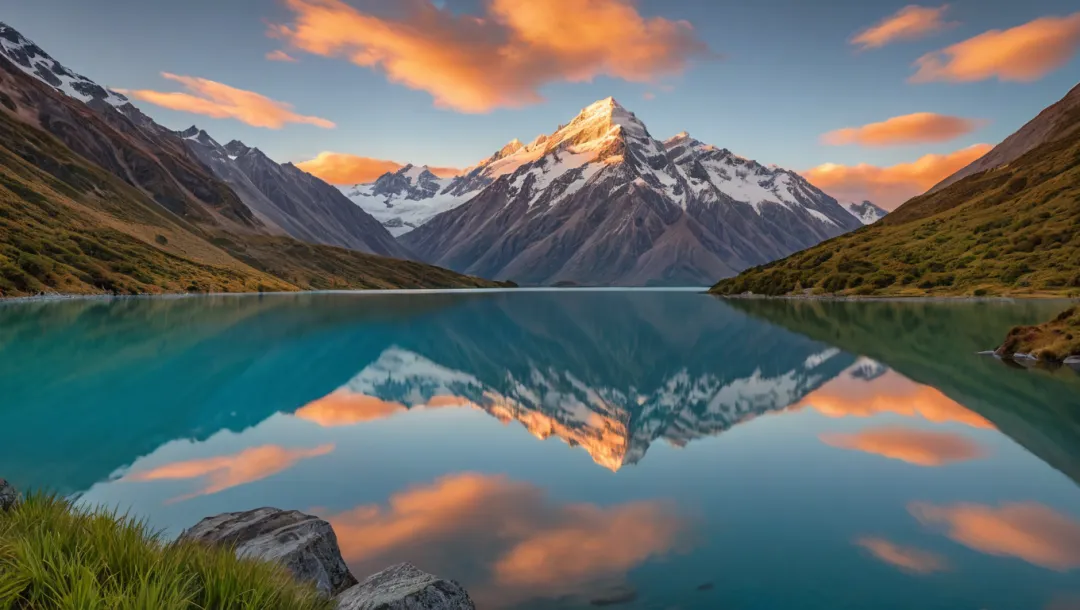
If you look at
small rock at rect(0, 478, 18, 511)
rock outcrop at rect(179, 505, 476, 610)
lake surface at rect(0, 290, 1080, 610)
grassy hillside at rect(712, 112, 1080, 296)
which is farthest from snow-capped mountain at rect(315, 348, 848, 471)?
grassy hillside at rect(712, 112, 1080, 296)

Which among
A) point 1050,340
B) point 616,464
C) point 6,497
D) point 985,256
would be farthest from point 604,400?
point 985,256

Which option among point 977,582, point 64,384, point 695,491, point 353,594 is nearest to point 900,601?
point 977,582

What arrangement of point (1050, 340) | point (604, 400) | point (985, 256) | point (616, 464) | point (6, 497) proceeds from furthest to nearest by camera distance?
point (985, 256) < point (1050, 340) < point (604, 400) < point (616, 464) < point (6, 497)

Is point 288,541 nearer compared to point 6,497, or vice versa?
point 6,497

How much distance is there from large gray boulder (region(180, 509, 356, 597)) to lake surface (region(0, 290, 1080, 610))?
5.22ft

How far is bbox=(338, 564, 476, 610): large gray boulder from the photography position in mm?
8057

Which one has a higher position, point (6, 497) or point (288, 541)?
point (6, 497)

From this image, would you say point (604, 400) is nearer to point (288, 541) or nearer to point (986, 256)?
point (288, 541)

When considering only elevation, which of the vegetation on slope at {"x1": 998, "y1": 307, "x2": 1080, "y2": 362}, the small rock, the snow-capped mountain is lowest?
the vegetation on slope at {"x1": 998, "y1": 307, "x2": 1080, "y2": 362}

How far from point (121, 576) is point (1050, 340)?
5735 centimetres

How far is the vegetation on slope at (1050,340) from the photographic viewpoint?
43.4 meters

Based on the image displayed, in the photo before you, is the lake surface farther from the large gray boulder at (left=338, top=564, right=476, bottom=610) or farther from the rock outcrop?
the large gray boulder at (left=338, top=564, right=476, bottom=610)

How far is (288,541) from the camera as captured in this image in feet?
36.1

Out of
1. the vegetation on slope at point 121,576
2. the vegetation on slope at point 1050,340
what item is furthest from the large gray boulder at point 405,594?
the vegetation on slope at point 1050,340
